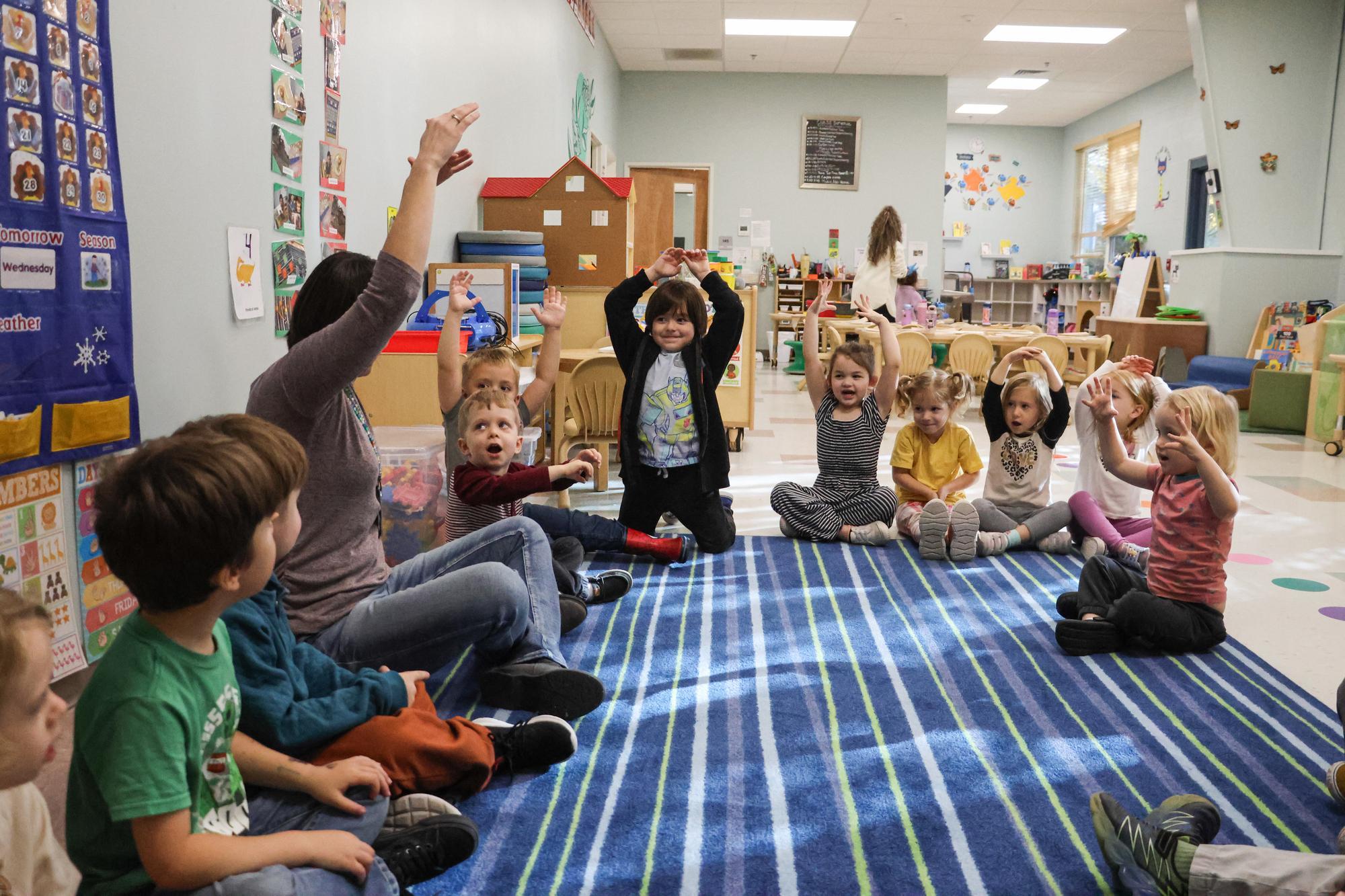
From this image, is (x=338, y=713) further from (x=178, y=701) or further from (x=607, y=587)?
(x=607, y=587)

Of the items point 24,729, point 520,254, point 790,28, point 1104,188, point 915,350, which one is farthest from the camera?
point 1104,188

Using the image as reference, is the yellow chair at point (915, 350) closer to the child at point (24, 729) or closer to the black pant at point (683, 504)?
the black pant at point (683, 504)

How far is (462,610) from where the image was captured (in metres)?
1.83

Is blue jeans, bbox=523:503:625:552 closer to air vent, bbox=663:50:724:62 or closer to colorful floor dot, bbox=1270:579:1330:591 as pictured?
colorful floor dot, bbox=1270:579:1330:591

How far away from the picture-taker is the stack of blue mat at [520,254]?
463 centimetres

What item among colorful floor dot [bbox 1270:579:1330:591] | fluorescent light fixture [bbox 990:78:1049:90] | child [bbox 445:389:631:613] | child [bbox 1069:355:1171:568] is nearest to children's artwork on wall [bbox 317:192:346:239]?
child [bbox 445:389:631:613]

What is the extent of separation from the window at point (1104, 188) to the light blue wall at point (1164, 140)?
0.53 ft

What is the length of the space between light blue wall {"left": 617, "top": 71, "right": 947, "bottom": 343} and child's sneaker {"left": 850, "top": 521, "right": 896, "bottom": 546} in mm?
8410

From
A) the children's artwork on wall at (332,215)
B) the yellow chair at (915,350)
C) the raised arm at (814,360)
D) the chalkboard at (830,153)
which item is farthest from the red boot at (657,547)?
the chalkboard at (830,153)

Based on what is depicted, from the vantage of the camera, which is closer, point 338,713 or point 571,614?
point 338,713

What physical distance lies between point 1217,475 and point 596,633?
1.47 metres

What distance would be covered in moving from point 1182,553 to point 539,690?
1.49m

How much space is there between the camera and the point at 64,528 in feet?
5.90

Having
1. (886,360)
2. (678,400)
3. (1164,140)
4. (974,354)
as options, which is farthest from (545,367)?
(1164,140)
